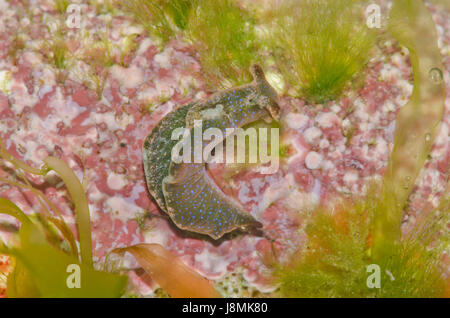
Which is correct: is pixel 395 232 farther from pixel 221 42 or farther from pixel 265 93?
pixel 221 42

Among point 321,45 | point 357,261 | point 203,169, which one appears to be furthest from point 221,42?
point 357,261

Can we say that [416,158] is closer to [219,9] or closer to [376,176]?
[376,176]

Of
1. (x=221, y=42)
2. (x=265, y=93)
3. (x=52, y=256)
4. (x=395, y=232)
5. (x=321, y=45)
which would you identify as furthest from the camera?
(x=221, y=42)

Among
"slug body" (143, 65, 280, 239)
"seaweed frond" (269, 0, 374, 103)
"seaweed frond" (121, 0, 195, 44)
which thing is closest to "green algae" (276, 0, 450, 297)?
"seaweed frond" (269, 0, 374, 103)

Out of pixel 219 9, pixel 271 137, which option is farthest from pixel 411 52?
pixel 219 9

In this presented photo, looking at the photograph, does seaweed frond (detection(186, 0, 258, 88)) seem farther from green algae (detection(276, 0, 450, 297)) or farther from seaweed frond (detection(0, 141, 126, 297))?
seaweed frond (detection(0, 141, 126, 297))
